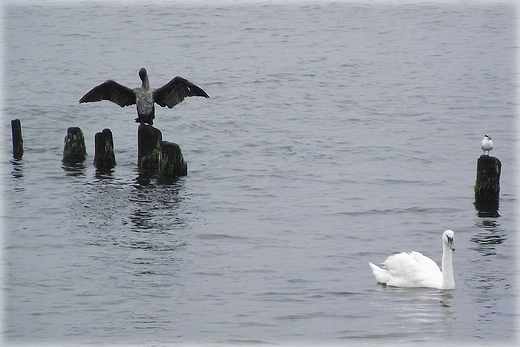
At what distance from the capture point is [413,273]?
13531 mm

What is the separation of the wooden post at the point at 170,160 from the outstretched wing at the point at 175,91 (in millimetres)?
717

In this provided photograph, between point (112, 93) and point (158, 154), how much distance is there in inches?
51.3

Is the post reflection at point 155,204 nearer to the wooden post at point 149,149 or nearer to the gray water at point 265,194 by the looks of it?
the gray water at point 265,194

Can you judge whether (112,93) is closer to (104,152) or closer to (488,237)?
(104,152)

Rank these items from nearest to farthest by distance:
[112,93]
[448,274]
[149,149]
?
1. [448,274]
2. [112,93]
3. [149,149]

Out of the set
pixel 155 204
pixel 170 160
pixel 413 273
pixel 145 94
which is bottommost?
pixel 413 273

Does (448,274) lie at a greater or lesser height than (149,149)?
lesser

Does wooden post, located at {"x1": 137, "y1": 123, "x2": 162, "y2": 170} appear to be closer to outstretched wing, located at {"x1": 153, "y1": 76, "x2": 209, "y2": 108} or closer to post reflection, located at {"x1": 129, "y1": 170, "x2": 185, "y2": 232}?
post reflection, located at {"x1": 129, "y1": 170, "x2": 185, "y2": 232}

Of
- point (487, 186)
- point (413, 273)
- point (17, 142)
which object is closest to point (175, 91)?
point (17, 142)

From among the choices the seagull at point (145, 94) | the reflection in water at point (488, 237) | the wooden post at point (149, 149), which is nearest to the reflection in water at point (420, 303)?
the reflection in water at point (488, 237)

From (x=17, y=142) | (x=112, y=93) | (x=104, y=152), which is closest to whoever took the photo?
(x=112, y=93)

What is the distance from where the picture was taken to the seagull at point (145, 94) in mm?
18641

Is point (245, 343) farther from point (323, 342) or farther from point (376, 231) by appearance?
point (376, 231)

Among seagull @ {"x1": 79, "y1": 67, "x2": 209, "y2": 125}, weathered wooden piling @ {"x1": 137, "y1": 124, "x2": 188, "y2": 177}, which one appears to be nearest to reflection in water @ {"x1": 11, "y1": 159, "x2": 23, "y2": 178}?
seagull @ {"x1": 79, "y1": 67, "x2": 209, "y2": 125}
